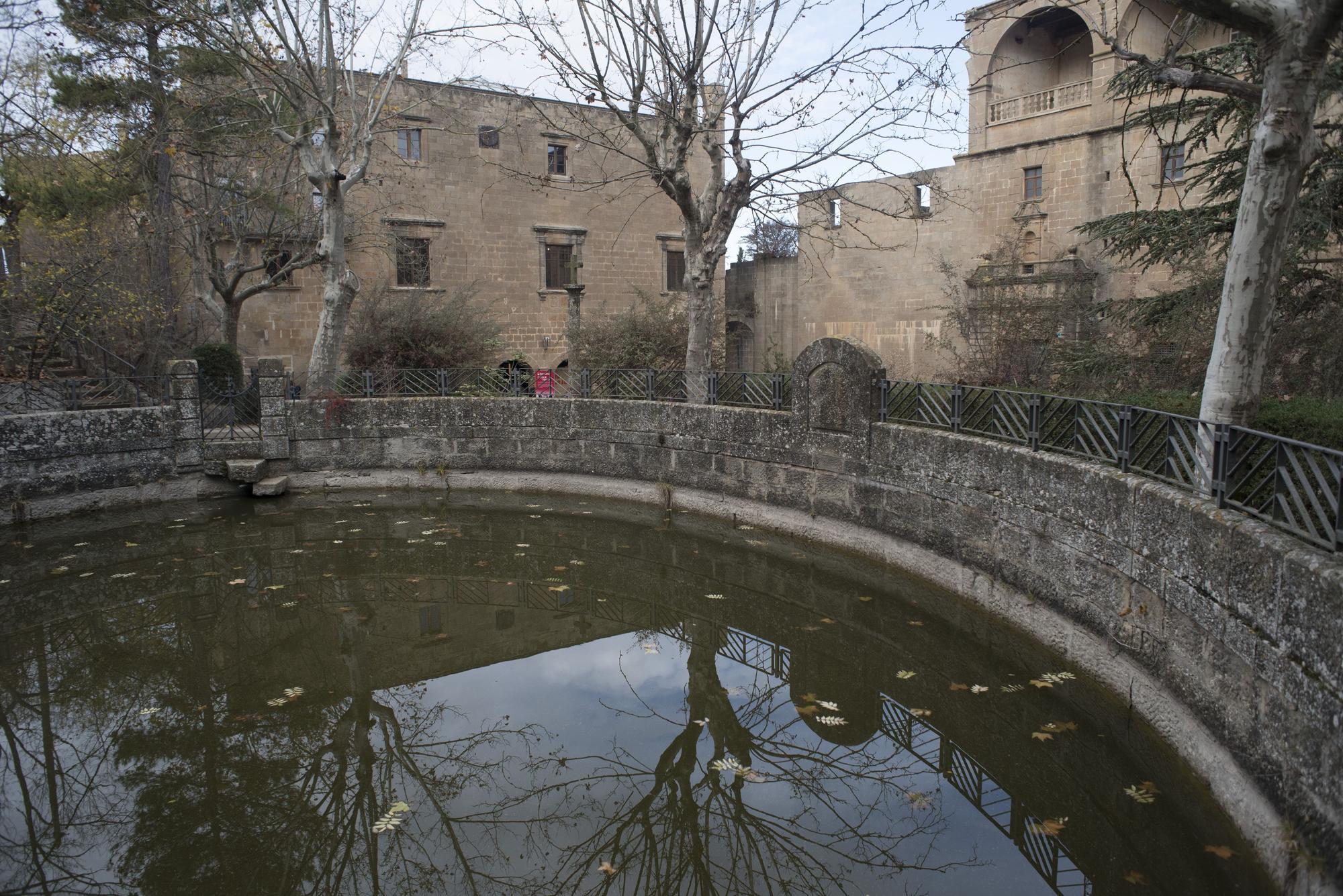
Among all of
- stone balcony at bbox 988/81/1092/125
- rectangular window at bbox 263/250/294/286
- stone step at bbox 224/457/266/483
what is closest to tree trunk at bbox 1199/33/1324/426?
stone step at bbox 224/457/266/483

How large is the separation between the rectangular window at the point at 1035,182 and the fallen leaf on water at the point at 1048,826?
2029 centimetres

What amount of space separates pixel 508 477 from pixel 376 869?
874 centimetres

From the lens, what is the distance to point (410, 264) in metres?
22.0

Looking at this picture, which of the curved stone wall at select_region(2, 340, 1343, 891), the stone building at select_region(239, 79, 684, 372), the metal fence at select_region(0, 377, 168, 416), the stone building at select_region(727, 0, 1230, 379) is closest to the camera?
the curved stone wall at select_region(2, 340, 1343, 891)

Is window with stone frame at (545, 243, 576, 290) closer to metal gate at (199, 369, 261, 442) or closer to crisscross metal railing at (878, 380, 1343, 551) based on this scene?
metal gate at (199, 369, 261, 442)

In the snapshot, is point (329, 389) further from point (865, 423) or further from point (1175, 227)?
point (1175, 227)

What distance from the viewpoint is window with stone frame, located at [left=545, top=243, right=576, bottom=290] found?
23922 millimetres

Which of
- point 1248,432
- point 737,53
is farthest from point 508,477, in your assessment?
point 1248,432

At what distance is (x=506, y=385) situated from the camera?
46.6ft

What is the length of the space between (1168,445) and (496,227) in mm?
20187

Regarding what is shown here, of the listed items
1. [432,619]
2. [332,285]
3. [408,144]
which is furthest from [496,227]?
[432,619]

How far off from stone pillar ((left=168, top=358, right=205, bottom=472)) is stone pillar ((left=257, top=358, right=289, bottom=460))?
826 millimetres

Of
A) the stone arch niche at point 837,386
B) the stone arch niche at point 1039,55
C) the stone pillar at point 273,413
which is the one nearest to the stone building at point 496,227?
the stone pillar at point 273,413

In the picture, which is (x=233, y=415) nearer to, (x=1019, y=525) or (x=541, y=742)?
(x=541, y=742)
